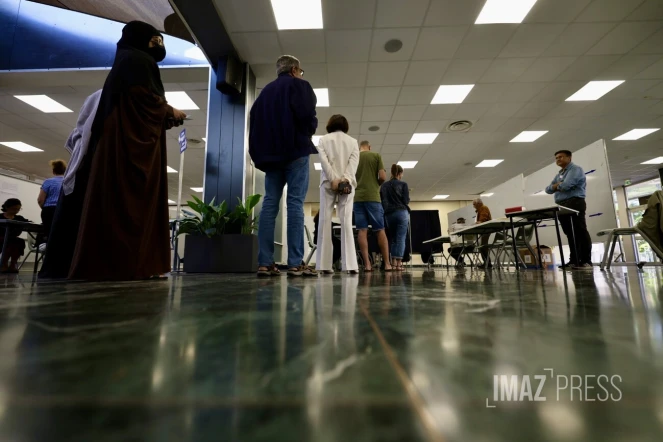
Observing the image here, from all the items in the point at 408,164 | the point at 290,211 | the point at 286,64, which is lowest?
the point at 290,211

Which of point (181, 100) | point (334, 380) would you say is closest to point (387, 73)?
point (181, 100)

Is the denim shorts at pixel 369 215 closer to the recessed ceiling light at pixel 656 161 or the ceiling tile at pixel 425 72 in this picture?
the ceiling tile at pixel 425 72

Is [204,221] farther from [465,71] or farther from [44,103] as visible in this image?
[44,103]

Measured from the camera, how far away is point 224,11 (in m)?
3.61

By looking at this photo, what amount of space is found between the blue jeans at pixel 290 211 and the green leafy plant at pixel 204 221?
1240 millimetres

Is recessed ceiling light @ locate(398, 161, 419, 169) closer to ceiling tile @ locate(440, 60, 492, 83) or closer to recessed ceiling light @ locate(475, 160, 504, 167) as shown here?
recessed ceiling light @ locate(475, 160, 504, 167)

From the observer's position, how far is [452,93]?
5328 millimetres

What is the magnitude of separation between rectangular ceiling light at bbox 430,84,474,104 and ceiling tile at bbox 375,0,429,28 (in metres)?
1.61

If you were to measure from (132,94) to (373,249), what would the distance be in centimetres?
617

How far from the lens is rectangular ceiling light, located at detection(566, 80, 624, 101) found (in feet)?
16.9

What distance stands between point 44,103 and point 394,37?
596 centimetres

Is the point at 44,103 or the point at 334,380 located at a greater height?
the point at 44,103

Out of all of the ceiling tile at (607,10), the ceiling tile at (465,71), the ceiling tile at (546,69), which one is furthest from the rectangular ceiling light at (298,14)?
the ceiling tile at (546,69)

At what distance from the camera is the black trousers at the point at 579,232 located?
12.7ft
